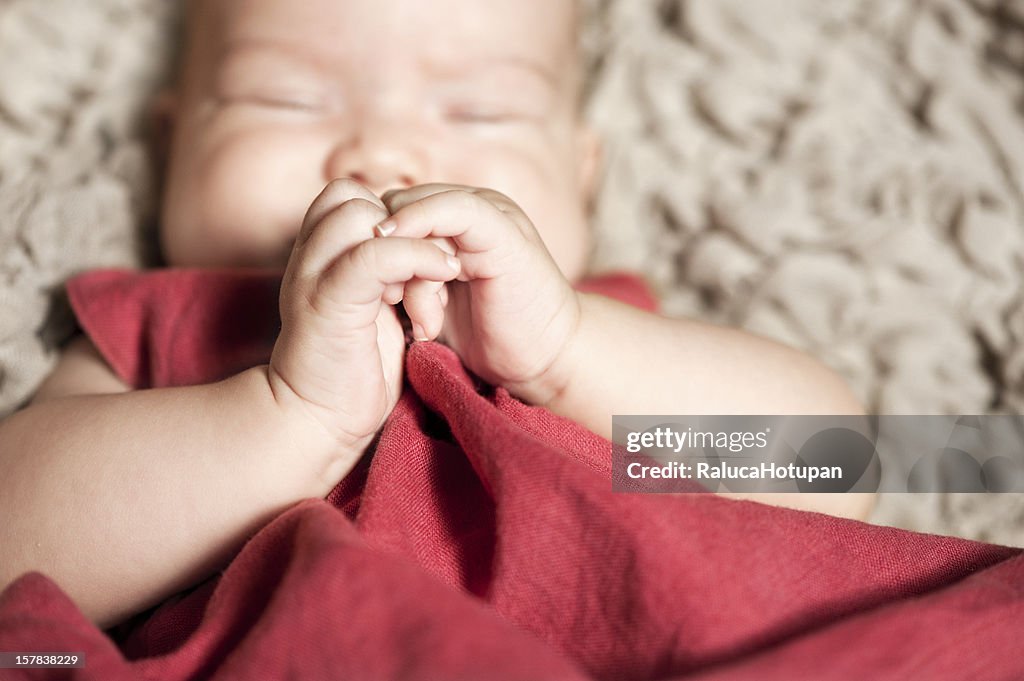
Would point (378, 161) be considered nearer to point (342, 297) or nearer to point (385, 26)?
point (385, 26)

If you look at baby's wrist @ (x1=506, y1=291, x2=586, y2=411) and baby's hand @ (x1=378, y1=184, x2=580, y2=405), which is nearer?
baby's hand @ (x1=378, y1=184, x2=580, y2=405)

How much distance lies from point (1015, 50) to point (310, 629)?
1235 mm

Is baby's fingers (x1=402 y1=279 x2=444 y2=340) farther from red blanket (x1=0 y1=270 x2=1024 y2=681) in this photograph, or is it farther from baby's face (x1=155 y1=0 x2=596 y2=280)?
baby's face (x1=155 y1=0 x2=596 y2=280)

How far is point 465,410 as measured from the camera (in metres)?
0.80

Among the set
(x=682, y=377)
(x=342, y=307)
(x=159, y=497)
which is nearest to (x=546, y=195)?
→ (x=682, y=377)

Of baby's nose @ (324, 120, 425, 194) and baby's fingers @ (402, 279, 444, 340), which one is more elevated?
baby's nose @ (324, 120, 425, 194)

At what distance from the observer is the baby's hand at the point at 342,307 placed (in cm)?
75

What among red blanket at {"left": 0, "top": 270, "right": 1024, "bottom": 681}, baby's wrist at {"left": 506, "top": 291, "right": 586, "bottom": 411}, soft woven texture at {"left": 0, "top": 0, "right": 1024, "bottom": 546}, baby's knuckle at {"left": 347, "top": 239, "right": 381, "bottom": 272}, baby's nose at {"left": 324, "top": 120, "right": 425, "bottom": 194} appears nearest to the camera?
red blanket at {"left": 0, "top": 270, "right": 1024, "bottom": 681}

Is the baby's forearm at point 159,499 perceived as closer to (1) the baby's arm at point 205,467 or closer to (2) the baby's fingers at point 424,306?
(1) the baby's arm at point 205,467

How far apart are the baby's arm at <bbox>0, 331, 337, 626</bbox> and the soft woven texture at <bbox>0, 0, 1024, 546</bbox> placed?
38 cm

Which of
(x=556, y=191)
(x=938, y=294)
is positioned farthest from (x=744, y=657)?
(x=938, y=294)

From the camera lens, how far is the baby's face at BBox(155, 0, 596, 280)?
3.62 ft

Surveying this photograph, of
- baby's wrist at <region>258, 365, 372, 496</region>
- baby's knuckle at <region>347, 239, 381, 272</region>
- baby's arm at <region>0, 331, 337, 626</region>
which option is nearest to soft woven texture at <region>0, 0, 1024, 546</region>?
baby's arm at <region>0, 331, 337, 626</region>

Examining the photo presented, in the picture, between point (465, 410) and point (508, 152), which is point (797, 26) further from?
point (465, 410)
